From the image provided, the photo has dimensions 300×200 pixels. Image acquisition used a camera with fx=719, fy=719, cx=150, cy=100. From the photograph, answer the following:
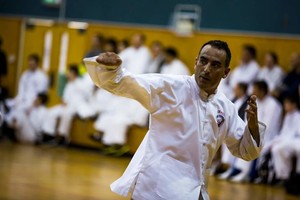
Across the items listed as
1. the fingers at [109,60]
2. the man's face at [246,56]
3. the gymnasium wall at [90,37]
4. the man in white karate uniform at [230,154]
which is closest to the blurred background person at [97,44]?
the gymnasium wall at [90,37]

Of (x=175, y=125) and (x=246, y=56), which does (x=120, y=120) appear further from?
(x=175, y=125)

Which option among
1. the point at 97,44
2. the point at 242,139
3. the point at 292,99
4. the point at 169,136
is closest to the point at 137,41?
the point at 97,44

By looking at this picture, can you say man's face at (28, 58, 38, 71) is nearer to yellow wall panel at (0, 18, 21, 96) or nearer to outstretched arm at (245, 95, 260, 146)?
yellow wall panel at (0, 18, 21, 96)

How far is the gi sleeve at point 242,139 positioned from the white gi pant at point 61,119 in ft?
31.9

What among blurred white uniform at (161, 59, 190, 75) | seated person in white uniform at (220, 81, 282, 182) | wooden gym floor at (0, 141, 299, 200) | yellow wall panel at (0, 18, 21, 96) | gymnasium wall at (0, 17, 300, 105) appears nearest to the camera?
wooden gym floor at (0, 141, 299, 200)

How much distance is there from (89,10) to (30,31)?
1768 millimetres

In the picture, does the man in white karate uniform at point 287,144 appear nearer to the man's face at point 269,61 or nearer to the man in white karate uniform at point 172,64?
the man's face at point 269,61

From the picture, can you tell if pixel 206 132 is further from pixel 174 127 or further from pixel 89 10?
pixel 89 10

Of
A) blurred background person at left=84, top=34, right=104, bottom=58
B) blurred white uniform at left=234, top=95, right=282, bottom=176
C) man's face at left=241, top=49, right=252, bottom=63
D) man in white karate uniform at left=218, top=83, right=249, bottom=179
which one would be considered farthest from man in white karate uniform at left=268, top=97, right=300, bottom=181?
blurred background person at left=84, top=34, right=104, bottom=58

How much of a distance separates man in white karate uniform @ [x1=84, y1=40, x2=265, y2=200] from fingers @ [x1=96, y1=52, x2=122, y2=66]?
0.07m

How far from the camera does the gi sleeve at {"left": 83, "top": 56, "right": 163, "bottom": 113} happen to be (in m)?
3.68

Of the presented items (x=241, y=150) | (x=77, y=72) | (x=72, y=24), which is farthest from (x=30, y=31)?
(x=241, y=150)

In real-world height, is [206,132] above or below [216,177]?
above

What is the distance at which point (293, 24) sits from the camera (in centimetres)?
1225
